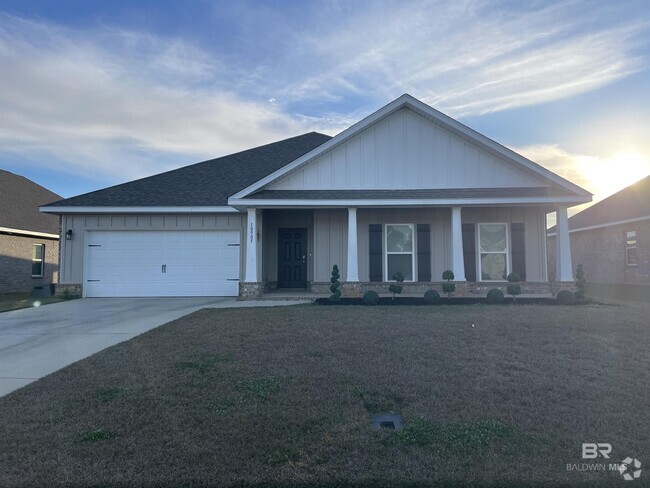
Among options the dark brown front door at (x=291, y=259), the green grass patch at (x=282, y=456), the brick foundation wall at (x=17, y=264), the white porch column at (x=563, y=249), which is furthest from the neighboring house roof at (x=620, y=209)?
the brick foundation wall at (x=17, y=264)

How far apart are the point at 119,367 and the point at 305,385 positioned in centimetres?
267

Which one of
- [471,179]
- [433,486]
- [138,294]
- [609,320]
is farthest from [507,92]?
[138,294]

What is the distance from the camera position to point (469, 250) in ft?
45.8

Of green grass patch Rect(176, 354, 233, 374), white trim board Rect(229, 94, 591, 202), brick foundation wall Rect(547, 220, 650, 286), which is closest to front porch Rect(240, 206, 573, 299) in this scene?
white trim board Rect(229, 94, 591, 202)

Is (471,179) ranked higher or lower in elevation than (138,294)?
higher

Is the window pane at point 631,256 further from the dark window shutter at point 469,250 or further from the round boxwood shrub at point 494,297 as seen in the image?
the round boxwood shrub at point 494,297

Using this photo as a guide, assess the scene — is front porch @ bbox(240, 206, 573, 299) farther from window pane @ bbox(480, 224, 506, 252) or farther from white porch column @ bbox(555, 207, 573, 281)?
white porch column @ bbox(555, 207, 573, 281)

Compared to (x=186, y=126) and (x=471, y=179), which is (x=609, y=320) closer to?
(x=471, y=179)

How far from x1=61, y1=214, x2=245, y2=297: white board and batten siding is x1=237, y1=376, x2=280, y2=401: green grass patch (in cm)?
937

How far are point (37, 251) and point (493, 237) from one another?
20.1 metres

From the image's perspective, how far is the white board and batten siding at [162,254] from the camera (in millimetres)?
14031

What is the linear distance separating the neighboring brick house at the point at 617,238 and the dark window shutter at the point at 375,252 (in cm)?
1157

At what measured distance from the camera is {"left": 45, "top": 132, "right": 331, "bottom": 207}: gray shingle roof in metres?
14.0

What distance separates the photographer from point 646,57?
10430 millimetres
